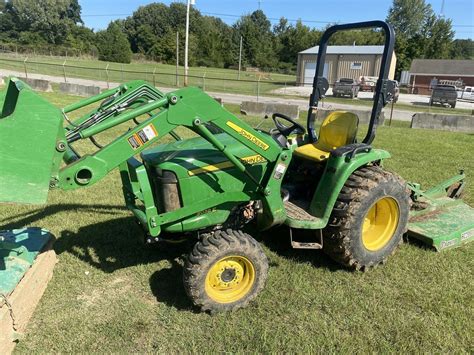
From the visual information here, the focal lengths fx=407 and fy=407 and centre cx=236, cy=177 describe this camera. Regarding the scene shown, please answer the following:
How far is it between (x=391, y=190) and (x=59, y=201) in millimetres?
4233

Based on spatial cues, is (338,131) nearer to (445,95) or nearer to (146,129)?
(146,129)

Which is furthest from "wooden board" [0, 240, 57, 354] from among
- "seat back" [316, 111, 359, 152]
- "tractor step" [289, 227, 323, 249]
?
"seat back" [316, 111, 359, 152]

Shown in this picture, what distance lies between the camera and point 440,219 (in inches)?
184

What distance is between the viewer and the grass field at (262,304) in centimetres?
299

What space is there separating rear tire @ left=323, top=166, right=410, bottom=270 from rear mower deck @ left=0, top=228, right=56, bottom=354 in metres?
2.52

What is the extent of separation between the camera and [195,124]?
9.38 feet

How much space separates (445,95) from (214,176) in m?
25.8

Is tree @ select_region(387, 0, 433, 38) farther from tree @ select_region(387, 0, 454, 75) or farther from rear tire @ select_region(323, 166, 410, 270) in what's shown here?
rear tire @ select_region(323, 166, 410, 270)

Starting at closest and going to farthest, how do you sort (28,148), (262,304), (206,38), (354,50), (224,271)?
(28,148), (224,271), (262,304), (354,50), (206,38)

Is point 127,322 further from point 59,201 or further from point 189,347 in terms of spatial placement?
point 59,201

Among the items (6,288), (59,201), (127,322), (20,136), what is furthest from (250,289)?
(59,201)

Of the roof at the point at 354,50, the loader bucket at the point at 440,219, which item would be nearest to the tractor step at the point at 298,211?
the loader bucket at the point at 440,219

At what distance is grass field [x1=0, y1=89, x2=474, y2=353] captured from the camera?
299 cm

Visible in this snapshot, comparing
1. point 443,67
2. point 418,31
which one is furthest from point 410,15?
point 443,67
